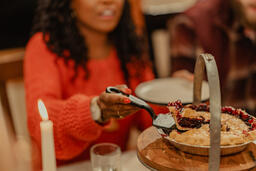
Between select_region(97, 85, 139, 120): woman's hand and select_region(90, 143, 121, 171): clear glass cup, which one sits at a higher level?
select_region(97, 85, 139, 120): woman's hand

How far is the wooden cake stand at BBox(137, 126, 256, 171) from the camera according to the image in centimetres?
71

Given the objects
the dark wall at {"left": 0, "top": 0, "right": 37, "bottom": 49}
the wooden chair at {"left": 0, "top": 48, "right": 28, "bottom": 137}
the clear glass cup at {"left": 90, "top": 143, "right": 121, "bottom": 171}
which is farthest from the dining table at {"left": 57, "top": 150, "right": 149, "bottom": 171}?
the dark wall at {"left": 0, "top": 0, "right": 37, "bottom": 49}

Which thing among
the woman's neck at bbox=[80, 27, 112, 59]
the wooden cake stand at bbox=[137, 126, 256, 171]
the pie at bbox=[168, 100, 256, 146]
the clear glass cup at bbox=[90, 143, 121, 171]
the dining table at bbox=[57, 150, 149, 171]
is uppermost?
the woman's neck at bbox=[80, 27, 112, 59]

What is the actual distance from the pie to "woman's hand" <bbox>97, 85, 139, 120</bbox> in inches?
4.5

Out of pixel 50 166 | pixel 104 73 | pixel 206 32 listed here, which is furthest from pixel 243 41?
pixel 50 166

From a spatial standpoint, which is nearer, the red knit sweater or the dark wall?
the red knit sweater

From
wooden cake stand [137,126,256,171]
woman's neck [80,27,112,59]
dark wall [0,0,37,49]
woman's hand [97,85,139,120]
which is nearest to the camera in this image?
wooden cake stand [137,126,256,171]

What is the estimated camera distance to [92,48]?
5.16 feet

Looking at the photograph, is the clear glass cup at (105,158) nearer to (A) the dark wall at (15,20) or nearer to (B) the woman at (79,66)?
(B) the woman at (79,66)

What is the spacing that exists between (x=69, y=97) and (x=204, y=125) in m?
0.80

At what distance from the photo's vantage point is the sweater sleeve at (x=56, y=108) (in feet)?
3.64

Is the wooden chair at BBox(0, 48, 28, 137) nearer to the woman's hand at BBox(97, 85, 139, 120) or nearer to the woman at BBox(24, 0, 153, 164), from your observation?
the woman at BBox(24, 0, 153, 164)

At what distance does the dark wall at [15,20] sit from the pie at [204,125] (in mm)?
1641

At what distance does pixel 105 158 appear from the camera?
938 mm
